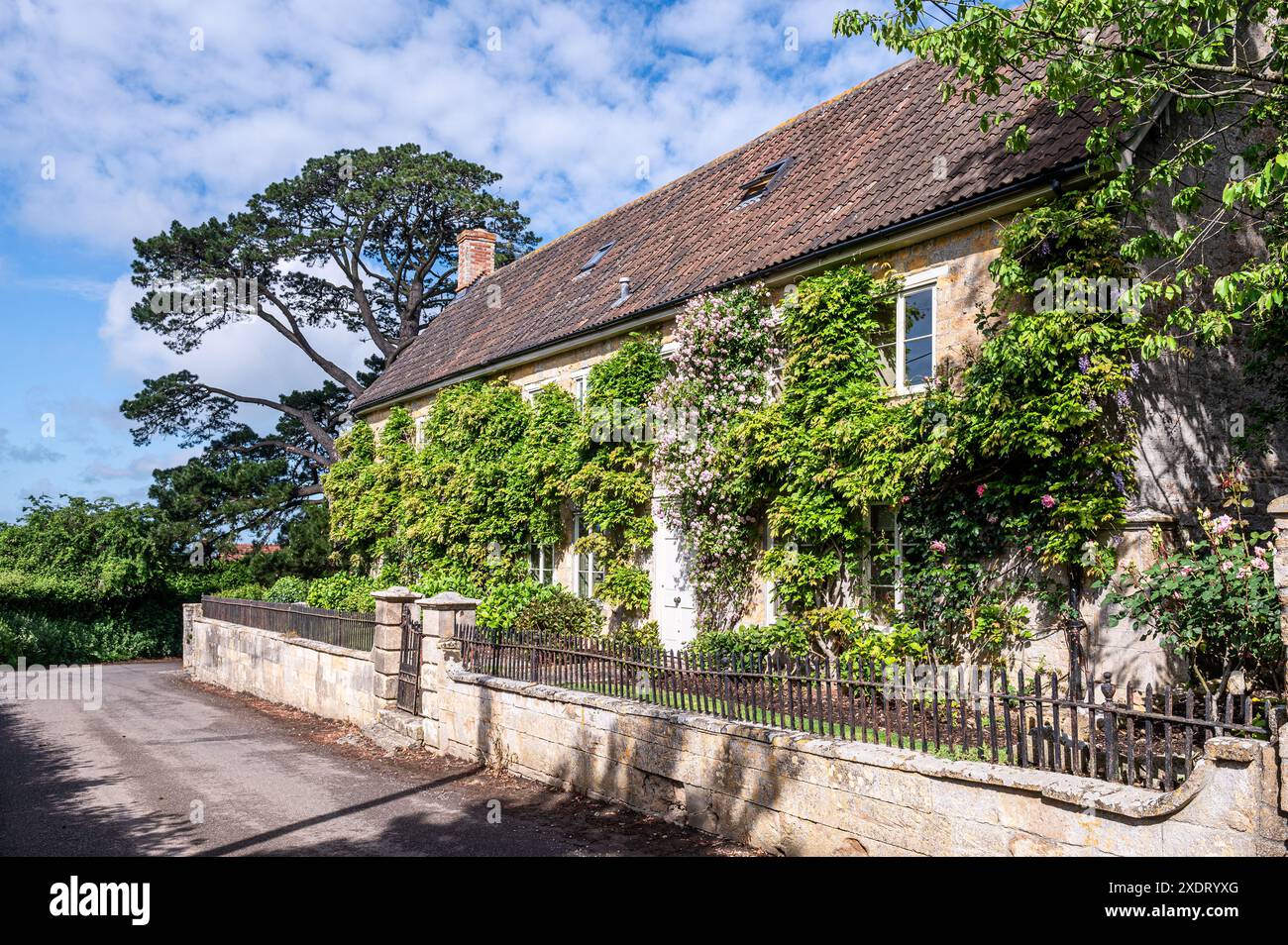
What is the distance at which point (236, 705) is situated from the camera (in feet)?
56.3

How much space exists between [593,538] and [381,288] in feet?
81.2

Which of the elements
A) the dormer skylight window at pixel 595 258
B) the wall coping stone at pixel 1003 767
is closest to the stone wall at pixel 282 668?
the wall coping stone at pixel 1003 767

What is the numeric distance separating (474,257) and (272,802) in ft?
72.2

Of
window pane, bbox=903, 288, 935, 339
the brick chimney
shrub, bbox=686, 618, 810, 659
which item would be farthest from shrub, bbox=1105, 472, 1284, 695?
the brick chimney

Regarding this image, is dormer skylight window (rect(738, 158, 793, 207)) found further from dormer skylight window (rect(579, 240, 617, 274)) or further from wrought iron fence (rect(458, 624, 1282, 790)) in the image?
wrought iron fence (rect(458, 624, 1282, 790))

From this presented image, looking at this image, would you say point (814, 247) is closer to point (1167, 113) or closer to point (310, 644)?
point (1167, 113)

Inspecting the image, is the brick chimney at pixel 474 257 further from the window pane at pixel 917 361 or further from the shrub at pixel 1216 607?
the shrub at pixel 1216 607

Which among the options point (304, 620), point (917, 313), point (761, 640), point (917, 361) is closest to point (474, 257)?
point (304, 620)

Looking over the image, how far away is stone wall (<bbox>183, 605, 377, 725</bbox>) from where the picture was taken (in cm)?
1370

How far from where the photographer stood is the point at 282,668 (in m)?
16.7

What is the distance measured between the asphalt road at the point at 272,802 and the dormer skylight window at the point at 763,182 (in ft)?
33.3

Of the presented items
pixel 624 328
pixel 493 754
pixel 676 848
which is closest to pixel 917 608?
pixel 676 848

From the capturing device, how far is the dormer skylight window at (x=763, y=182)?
609 inches

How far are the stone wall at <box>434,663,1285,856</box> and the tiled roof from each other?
20.7 feet
